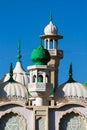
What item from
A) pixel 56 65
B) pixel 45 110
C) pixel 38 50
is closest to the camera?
pixel 45 110

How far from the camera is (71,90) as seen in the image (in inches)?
1146

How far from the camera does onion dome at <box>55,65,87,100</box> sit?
2889cm

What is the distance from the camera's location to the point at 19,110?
26656 millimetres

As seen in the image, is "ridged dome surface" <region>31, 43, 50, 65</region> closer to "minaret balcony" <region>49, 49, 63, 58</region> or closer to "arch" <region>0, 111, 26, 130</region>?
"arch" <region>0, 111, 26, 130</region>

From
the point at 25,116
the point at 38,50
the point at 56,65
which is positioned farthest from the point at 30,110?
the point at 56,65

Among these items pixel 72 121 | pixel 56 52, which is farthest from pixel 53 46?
pixel 72 121

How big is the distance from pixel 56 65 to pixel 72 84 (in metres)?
5.89

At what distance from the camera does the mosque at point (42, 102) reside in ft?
87.1

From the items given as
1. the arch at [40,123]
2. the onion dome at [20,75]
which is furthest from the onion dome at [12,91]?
the onion dome at [20,75]

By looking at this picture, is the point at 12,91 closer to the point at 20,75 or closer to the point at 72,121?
the point at 72,121

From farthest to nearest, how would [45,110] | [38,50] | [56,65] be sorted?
[56,65] < [38,50] < [45,110]

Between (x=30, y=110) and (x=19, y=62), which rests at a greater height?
(x=19, y=62)

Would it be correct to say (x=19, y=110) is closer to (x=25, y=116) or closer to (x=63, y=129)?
(x=25, y=116)

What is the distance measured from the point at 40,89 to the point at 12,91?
2514 millimetres
